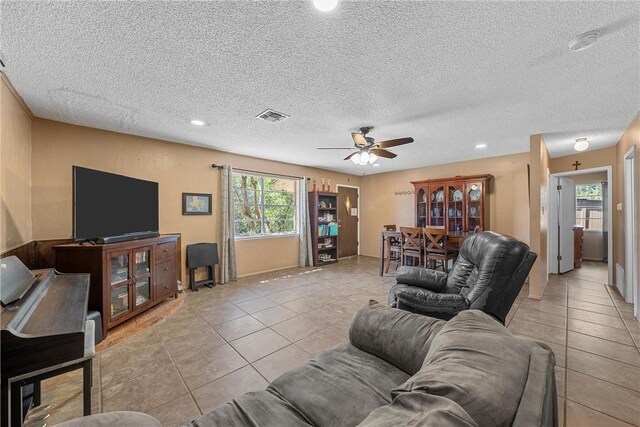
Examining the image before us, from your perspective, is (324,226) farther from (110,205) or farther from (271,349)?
(110,205)

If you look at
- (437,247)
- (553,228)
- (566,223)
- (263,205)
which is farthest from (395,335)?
(566,223)

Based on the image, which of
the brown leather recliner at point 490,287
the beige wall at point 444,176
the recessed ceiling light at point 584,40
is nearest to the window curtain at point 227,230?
the brown leather recliner at point 490,287

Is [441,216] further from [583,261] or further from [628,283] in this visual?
[583,261]

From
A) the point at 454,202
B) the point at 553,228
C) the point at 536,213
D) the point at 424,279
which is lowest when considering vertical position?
the point at 424,279

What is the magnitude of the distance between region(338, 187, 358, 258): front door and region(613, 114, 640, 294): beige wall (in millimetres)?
4907

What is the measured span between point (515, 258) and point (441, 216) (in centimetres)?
383

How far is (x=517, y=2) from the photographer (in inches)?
53.5

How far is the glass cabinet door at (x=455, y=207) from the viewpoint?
5219 mm

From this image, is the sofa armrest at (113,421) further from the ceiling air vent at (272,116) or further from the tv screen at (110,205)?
the ceiling air vent at (272,116)

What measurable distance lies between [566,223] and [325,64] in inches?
245

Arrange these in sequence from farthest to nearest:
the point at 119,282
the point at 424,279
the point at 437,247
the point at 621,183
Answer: the point at 437,247 → the point at 621,183 → the point at 119,282 → the point at 424,279

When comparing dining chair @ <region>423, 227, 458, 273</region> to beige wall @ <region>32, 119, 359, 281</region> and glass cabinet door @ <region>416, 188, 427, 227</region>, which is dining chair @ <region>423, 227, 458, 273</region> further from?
beige wall @ <region>32, 119, 359, 281</region>

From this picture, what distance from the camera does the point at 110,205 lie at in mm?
2756

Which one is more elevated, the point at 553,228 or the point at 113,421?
the point at 553,228
